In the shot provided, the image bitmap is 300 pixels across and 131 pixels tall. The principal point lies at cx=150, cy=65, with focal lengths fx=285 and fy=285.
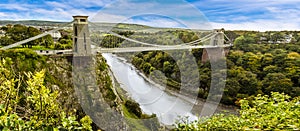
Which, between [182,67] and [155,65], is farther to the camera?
[155,65]

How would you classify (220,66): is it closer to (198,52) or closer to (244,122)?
(198,52)

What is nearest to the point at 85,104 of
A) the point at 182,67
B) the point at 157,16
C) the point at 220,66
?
the point at 157,16

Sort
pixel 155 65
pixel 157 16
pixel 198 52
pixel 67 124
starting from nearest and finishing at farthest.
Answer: pixel 67 124 < pixel 157 16 < pixel 155 65 < pixel 198 52

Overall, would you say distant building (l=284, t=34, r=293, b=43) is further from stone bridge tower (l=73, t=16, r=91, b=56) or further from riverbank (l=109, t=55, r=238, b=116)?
stone bridge tower (l=73, t=16, r=91, b=56)

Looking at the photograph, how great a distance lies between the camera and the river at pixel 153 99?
8252 mm

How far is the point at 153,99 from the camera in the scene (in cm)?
971

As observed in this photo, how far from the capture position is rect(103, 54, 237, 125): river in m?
8.25

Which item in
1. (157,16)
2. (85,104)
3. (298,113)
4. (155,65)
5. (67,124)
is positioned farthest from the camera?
(155,65)

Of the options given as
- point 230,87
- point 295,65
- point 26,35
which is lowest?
point 230,87

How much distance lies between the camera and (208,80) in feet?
35.5

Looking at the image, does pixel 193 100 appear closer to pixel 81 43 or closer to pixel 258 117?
pixel 81 43

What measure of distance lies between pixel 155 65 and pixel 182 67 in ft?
4.90

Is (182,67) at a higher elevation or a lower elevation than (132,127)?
higher

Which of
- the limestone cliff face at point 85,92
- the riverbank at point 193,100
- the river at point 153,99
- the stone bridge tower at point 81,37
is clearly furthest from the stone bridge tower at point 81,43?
the riverbank at point 193,100
